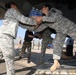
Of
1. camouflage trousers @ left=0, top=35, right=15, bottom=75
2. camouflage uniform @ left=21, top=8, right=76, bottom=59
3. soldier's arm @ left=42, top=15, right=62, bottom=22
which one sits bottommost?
camouflage trousers @ left=0, top=35, right=15, bottom=75

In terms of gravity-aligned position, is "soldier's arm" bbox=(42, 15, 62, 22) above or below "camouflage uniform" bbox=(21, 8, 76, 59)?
above

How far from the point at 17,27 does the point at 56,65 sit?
138 cm

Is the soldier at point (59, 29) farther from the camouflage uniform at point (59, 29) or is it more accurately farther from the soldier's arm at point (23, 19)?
the soldier's arm at point (23, 19)

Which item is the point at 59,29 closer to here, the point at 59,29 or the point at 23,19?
the point at 59,29

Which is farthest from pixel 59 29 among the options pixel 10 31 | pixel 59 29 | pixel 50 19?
pixel 10 31

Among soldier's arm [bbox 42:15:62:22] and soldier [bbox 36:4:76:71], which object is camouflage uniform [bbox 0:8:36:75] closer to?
soldier's arm [bbox 42:15:62:22]

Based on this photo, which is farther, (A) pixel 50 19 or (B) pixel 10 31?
(B) pixel 10 31

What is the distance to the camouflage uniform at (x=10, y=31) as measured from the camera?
794 cm

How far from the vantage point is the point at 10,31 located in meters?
7.94

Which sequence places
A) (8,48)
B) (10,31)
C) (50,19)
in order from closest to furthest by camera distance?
(50,19)
(10,31)
(8,48)

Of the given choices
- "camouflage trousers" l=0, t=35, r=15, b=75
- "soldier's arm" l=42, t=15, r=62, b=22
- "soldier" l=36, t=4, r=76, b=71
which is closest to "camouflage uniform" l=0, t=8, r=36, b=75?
"camouflage trousers" l=0, t=35, r=15, b=75

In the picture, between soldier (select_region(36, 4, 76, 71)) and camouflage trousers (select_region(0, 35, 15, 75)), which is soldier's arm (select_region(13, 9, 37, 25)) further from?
camouflage trousers (select_region(0, 35, 15, 75))

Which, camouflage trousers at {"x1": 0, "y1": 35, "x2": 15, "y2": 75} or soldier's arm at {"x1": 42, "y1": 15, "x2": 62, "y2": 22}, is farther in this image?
camouflage trousers at {"x1": 0, "y1": 35, "x2": 15, "y2": 75}

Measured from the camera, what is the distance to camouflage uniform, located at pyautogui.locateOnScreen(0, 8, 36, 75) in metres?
7.94
